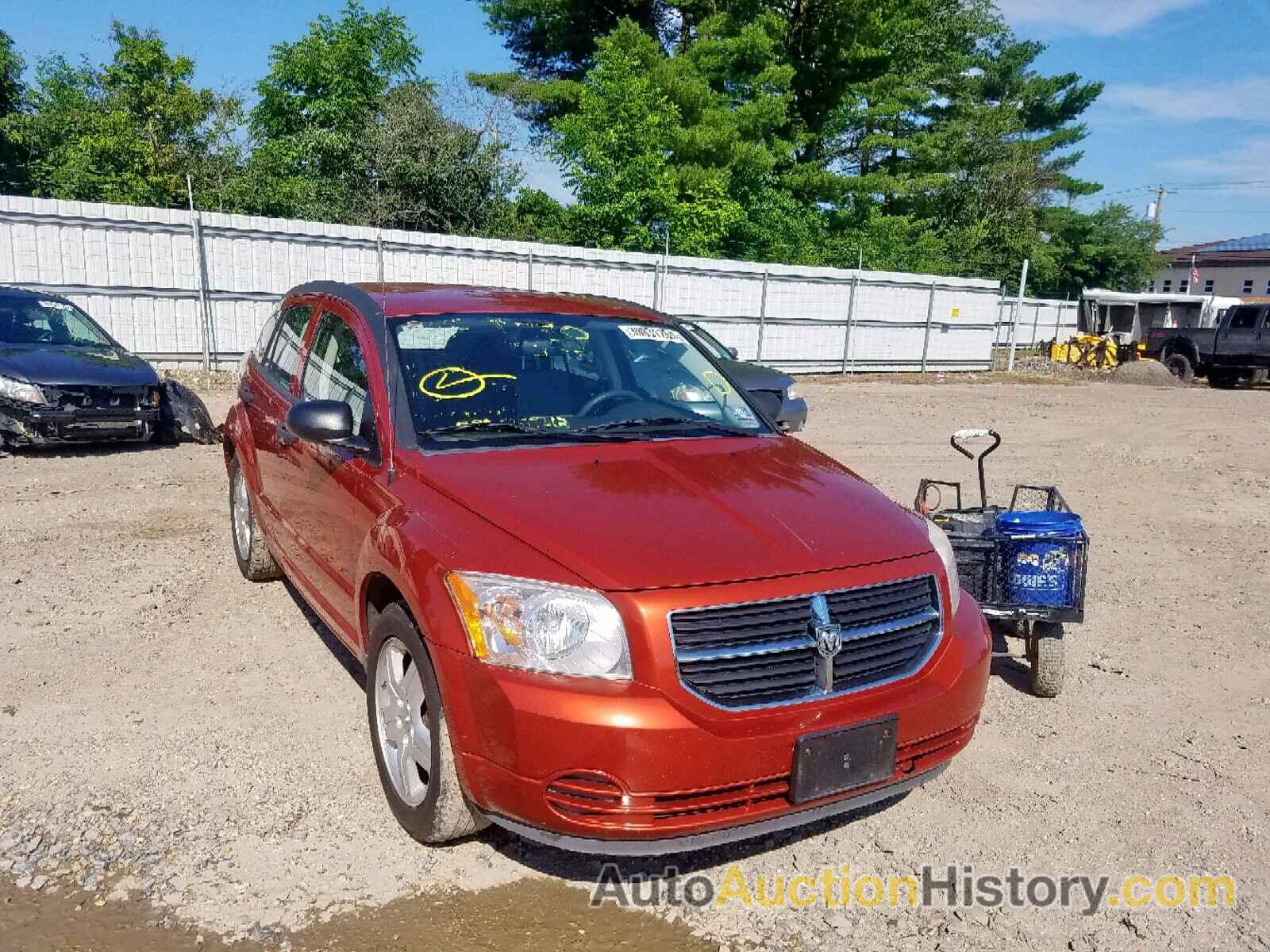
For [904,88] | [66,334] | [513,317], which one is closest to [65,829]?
[513,317]

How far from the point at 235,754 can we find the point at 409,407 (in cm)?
147

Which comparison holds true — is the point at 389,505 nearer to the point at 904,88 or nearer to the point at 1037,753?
the point at 1037,753

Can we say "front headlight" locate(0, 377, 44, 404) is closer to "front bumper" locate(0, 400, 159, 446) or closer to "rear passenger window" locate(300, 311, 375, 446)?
"front bumper" locate(0, 400, 159, 446)

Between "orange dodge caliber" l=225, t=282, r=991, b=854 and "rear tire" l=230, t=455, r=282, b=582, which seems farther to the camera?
"rear tire" l=230, t=455, r=282, b=582

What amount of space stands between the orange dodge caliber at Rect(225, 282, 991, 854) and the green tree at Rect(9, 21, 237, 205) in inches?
1026

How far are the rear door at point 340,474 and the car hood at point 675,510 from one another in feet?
1.16

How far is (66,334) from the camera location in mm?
9570

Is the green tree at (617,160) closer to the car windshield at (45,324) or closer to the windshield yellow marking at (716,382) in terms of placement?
the car windshield at (45,324)

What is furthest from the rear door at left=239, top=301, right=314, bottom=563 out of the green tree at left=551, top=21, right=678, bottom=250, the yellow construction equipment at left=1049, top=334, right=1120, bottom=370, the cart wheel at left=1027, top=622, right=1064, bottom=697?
the yellow construction equipment at left=1049, top=334, right=1120, bottom=370

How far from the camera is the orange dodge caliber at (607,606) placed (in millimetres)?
2531

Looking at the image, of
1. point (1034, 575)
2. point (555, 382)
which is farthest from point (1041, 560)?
point (555, 382)

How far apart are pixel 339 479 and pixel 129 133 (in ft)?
91.9

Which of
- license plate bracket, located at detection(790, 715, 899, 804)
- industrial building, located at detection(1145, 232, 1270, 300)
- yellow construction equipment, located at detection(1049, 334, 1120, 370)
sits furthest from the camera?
industrial building, located at detection(1145, 232, 1270, 300)

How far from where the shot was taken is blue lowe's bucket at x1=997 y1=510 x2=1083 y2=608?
Result: 4207 millimetres
